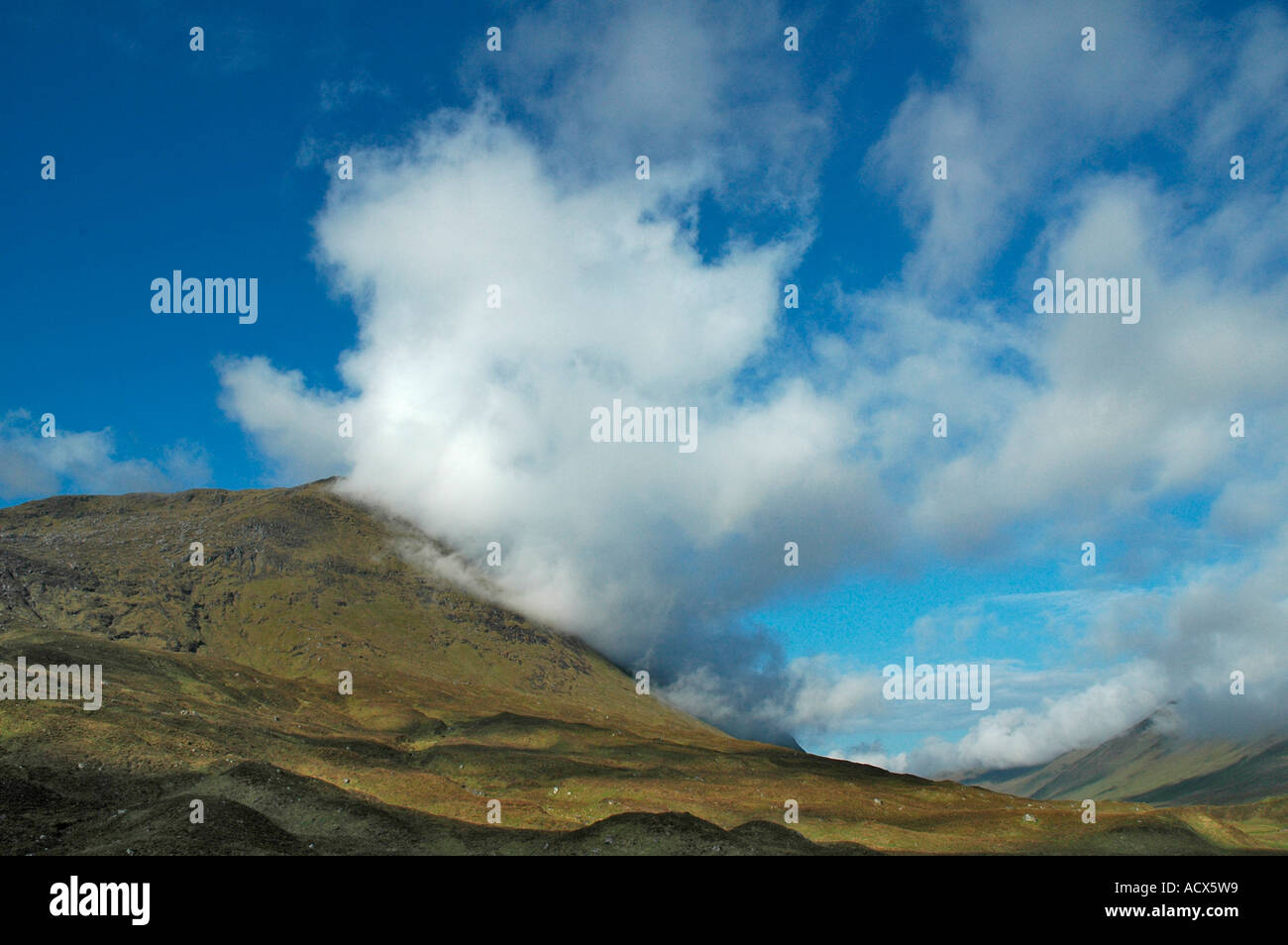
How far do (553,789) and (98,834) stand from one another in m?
62.4

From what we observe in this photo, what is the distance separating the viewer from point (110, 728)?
85.4m
